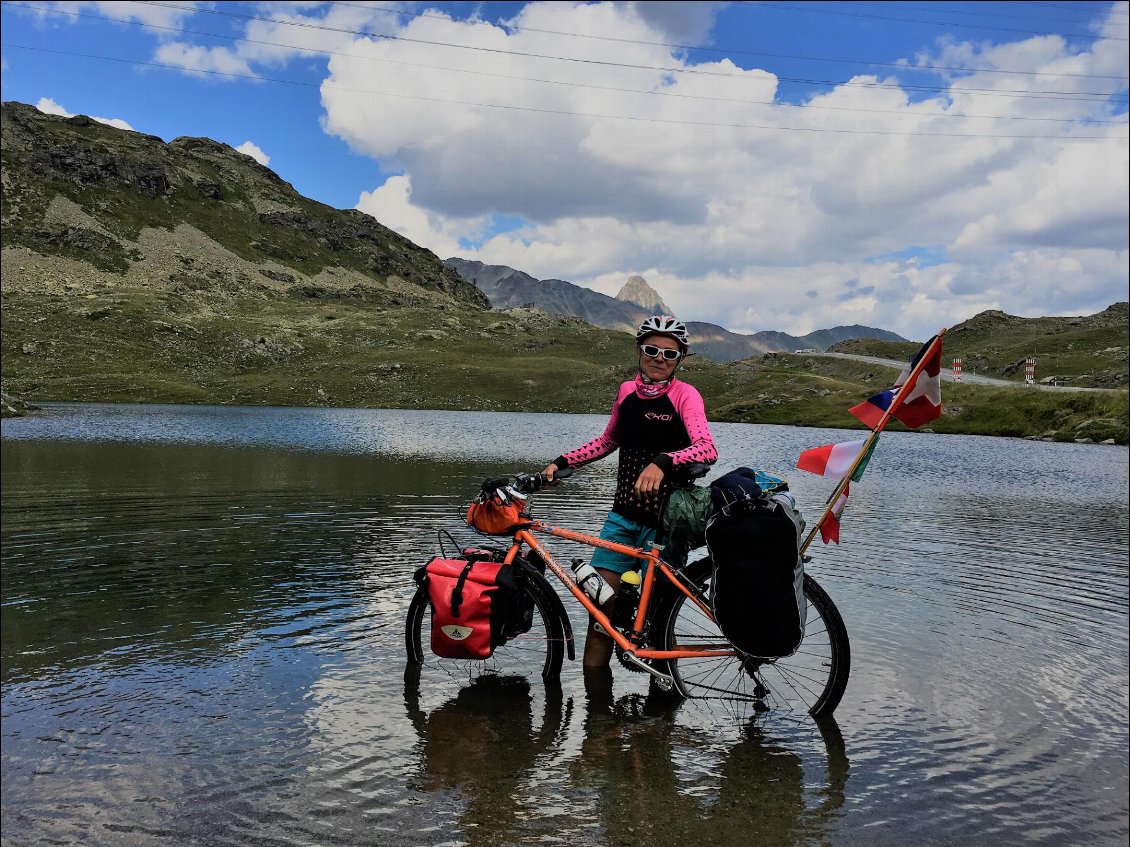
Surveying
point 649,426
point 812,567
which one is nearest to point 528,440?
point 812,567

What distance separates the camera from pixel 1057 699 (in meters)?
7.78

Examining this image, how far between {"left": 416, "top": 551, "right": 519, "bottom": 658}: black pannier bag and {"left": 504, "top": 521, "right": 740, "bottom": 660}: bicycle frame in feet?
0.97

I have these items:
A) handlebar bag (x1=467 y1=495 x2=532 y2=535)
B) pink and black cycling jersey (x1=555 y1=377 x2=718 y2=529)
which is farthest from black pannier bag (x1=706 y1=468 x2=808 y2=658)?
handlebar bag (x1=467 y1=495 x2=532 y2=535)

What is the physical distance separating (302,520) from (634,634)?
12654 mm

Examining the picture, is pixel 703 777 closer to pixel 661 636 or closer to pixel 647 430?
pixel 661 636

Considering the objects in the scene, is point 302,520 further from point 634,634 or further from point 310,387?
point 310,387

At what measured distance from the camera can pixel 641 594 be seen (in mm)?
7246

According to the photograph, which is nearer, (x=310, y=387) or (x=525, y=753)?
(x=525, y=753)

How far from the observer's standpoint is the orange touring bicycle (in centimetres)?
697

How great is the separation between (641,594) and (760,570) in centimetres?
147

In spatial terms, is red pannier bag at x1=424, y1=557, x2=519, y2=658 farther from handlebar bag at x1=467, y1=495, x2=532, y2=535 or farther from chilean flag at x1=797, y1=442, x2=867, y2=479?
chilean flag at x1=797, y1=442, x2=867, y2=479

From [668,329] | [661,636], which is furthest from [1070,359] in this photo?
[661,636]

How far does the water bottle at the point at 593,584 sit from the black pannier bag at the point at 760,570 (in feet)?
4.34

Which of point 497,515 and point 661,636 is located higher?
point 497,515
